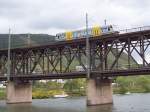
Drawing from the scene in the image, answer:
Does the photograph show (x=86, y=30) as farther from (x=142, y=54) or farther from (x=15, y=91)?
(x=15, y=91)

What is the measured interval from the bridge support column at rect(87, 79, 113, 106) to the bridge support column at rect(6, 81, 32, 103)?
29.0m

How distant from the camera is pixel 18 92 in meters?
115

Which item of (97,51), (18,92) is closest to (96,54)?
(97,51)

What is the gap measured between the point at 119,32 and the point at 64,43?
16.3m

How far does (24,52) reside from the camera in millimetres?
119312

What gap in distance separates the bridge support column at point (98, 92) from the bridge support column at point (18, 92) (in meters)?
29.0

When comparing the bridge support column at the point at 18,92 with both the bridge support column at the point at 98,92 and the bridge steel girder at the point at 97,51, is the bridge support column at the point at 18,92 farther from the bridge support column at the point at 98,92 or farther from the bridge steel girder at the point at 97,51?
the bridge support column at the point at 98,92

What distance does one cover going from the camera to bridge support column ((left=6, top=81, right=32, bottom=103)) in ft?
374

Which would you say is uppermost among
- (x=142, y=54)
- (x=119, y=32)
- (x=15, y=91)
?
(x=119, y=32)

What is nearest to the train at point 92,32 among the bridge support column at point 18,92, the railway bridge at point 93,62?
the railway bridge at point 93,62

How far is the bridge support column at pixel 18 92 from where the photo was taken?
4483 inches

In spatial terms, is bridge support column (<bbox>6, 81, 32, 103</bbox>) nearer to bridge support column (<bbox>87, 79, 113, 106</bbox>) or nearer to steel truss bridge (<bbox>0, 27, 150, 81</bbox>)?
steel truss bridge (<bbox>0, 27, 150, 81</bbox>)

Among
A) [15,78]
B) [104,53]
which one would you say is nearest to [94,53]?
[104,53]

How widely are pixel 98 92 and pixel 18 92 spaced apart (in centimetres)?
3029
